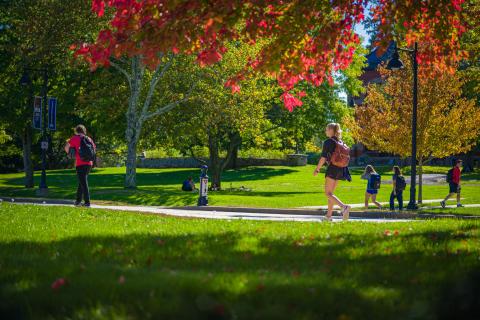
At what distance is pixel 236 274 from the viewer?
16.6 ft

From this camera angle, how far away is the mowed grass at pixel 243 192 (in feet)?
81.4

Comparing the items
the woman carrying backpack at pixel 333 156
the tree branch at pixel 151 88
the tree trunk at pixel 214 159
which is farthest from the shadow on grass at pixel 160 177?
the woman carrying backpack at pixel 333 156

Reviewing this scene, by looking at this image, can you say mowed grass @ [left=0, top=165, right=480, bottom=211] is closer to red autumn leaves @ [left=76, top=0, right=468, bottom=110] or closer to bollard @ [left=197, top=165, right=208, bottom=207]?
bollard @ [left=197, top=165, right=208, bottom=207]

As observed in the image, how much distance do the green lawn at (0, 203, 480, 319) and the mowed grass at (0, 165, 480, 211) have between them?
14.2 metres

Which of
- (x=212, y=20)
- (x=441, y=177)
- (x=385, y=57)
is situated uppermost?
(x=385, y=57)

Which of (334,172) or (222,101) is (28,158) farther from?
(334,172)

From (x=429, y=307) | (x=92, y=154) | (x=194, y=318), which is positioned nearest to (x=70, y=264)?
(x=194, y=318)

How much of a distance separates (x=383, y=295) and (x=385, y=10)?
24.5 ft

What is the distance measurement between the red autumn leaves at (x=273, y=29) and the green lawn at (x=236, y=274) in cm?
275

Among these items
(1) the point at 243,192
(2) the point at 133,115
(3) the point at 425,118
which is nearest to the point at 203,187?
(2) the point at 133,115

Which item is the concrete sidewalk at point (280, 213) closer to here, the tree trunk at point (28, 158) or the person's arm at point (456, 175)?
the person's arm at point (456, 175)

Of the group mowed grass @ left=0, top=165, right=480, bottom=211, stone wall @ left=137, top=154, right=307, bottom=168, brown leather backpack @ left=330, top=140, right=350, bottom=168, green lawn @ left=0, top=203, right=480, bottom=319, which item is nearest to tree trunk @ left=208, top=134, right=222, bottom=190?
mowed grass @ left=0, top=165, right=480, bottom=211

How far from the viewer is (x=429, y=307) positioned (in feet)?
12.9

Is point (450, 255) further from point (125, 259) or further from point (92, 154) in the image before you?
point (92, 154)
